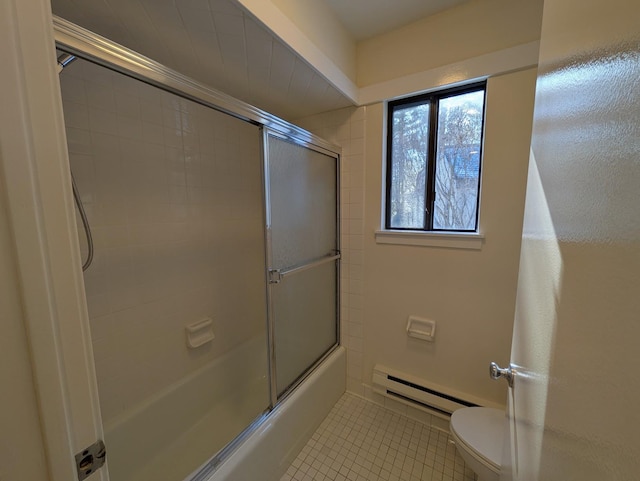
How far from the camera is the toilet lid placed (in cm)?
115

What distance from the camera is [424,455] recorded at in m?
1.54

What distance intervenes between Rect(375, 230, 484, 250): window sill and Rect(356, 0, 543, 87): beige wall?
1.02 meters

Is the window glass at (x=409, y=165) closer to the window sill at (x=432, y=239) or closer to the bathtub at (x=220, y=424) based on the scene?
the window sill at (x=432, y=239)

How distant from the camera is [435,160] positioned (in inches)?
67.1

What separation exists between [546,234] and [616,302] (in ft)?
1.16

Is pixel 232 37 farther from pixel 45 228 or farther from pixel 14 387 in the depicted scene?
pixel 14 387

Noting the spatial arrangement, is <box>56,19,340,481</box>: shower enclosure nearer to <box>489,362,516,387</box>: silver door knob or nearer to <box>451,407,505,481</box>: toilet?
<box>451,407,505,481</box>: toilet

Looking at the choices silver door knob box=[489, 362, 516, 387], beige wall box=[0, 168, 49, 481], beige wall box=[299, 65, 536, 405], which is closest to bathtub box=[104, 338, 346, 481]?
beige wall box=[299, 65, 536, 405]

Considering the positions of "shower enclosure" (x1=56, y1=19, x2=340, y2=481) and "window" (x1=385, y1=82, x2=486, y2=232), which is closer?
"shower enclosure" (x1=56, y1=19, x2=340, y2=481)

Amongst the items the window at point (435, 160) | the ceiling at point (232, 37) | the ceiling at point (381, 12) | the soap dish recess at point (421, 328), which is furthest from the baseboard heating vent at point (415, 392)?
the ceiling at point (381, 12)

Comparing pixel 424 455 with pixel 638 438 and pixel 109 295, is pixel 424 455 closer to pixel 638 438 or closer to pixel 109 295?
pixel 638 438

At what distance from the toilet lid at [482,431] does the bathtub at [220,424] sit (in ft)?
2.81

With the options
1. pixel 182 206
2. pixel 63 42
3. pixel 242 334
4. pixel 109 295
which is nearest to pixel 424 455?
pixel 242 334

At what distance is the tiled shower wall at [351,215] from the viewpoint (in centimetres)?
188
